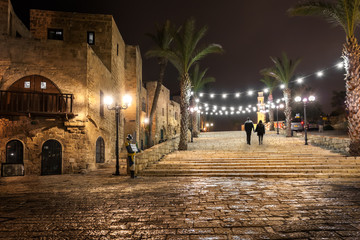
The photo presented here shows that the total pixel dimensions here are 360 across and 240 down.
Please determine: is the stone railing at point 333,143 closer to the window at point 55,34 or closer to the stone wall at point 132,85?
the stone wall at point 132,85

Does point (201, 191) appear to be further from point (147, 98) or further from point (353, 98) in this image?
point (147, 98)

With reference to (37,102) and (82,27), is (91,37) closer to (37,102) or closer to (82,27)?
(82,27)

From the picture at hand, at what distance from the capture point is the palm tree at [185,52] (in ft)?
51.6

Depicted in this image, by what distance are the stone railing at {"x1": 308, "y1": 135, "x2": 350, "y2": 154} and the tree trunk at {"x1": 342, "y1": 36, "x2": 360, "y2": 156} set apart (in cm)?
100

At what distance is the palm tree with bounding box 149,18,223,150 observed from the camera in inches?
619

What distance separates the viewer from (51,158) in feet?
44.3

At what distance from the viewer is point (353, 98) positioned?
12.3m

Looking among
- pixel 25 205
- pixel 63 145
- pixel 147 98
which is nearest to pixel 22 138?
pixel 63 145

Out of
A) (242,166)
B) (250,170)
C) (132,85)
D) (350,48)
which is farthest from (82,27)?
(350,48)

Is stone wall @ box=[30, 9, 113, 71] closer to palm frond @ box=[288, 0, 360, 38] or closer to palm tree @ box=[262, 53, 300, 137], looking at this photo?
palm frond @ box=[288, 0, 360, 38]

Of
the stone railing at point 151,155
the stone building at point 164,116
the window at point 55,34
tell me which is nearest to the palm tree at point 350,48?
the stone railing at point 151,155

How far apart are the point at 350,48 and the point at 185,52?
9.18m

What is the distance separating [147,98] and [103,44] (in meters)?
13.8

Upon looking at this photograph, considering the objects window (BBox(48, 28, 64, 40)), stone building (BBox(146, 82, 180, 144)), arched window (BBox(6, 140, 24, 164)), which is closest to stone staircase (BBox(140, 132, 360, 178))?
arched window (BBox(6, 140, 24, 164))
